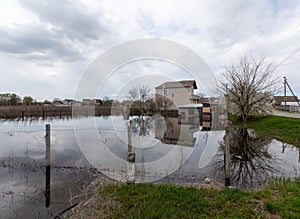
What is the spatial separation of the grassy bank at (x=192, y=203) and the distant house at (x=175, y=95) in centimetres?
3035

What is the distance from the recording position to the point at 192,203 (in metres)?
3.27

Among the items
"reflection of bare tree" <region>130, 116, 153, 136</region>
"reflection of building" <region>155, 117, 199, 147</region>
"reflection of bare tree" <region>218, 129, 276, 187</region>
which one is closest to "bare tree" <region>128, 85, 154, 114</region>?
"reflection of bare tree" <region>130, 116, 153, 136</region>

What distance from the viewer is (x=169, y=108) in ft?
113

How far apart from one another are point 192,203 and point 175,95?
35092 mm

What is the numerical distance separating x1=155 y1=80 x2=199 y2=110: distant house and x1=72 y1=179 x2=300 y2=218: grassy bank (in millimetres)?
30354

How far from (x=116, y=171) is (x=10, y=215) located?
2.72m

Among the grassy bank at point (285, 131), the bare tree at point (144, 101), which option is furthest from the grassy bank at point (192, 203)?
the bare tree at point (144, 101)

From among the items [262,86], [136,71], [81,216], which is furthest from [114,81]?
[262,86]

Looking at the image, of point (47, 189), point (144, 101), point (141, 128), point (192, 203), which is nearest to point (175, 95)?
point (144, 101)

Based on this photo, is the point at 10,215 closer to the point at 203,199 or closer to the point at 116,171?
the point at 116,171

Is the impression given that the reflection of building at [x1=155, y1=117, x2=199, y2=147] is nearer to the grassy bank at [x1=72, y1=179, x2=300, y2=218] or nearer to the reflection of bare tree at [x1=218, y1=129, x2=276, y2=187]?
the reflection of bare tree at [x1=218, y1=129, x2=276, y2=187]

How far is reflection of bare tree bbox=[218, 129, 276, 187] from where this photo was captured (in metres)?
5.10

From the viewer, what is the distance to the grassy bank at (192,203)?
297 cm

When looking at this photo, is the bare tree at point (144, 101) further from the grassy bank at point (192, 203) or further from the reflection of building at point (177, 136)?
the grassy bank at point (192, 203)
